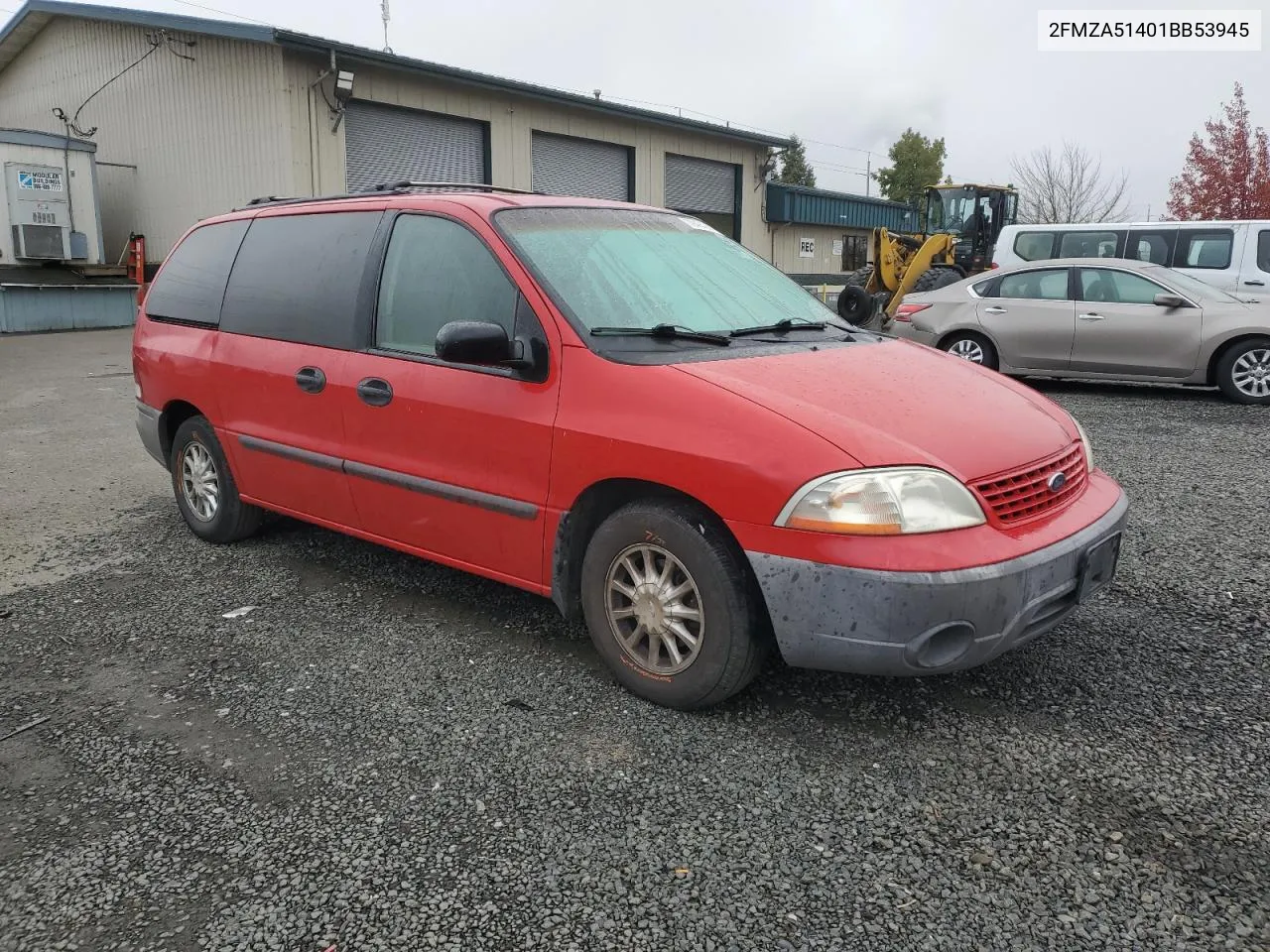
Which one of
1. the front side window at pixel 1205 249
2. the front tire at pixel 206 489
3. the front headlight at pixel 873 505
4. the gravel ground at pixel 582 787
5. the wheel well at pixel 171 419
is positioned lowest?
the gravel ground at pixel 582 787

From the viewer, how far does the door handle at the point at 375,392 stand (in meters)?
3.84

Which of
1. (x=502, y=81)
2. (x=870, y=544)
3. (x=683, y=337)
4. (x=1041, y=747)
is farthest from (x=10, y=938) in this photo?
(x=502, y=81)

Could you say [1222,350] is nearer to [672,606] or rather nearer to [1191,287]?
[1191,287]

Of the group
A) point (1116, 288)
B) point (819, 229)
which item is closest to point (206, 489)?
point (1116, 288)

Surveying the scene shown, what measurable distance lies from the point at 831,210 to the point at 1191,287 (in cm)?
2689

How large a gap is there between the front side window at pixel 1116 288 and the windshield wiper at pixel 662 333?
7673mm

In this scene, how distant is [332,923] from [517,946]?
432 mm

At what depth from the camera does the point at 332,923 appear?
2205mm

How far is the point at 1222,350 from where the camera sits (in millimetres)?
9297

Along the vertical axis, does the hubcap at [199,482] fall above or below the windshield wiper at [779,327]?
below

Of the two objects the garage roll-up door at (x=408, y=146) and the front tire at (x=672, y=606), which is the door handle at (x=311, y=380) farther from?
the garage roll-up door at (x=408, y=146)

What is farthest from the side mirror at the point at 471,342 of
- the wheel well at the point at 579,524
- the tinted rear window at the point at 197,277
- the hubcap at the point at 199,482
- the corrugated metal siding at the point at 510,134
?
the corrugated metal siding at the point at 510,134

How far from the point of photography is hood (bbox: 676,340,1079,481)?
2.87 metres

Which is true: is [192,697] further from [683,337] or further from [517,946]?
[683,337]
